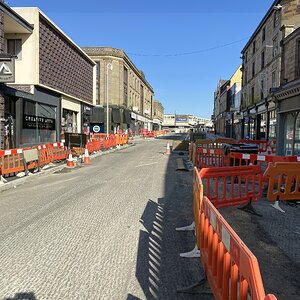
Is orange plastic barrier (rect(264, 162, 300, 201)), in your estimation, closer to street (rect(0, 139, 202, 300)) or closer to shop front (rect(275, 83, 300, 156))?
street (rect(0, 139, 202, 300))

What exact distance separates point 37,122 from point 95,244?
55.6 feet

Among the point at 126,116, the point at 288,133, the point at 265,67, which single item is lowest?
the point at 288,133

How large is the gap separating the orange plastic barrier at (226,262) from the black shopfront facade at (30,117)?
47.6 feet

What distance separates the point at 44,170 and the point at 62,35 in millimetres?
13390

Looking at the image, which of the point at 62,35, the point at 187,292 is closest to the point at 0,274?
the point at 187,292

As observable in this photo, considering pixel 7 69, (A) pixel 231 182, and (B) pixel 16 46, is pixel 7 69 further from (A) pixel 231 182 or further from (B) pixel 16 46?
(A) pixel 231 182

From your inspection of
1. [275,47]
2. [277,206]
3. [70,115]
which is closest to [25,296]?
[277,206]

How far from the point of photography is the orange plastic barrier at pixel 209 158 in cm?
1352

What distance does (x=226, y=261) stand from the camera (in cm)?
289

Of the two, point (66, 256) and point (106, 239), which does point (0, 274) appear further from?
point (106, 239)

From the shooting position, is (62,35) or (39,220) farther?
(62,35)

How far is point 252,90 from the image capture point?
38.6 metres

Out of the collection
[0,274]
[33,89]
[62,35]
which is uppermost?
[62,35]

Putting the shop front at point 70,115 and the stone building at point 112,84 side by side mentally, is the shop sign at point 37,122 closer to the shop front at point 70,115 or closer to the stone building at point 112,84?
the shop front at point 70,115
